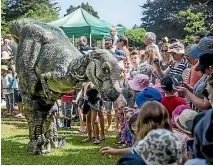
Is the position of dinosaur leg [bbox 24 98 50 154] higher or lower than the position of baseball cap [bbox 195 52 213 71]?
lower

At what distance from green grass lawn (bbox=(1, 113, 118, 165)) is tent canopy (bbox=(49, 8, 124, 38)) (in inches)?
362

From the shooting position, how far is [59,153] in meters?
7.32

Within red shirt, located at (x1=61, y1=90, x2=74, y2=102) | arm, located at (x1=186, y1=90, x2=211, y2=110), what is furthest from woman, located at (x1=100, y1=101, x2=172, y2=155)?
red shirt, located at (x1=61, y1=90, x2=74, y2=102)

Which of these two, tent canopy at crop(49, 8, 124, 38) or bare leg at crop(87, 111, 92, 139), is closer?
bare leg at crop(87, 111, 92, 139)

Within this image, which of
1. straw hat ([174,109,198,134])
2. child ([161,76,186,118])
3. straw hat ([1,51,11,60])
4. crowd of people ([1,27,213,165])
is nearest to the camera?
crowd of people ([1,27,213,165])

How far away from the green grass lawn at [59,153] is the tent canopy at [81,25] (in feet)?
30.2

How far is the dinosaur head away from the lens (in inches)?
240

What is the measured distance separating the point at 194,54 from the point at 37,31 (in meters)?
3.29

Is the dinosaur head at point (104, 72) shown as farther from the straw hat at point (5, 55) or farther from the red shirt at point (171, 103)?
the straw hat at point (5, 55)

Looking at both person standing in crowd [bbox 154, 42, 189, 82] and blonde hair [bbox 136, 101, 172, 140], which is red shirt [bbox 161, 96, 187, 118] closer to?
blonde hair [bbox 136, 101, 172, 140]

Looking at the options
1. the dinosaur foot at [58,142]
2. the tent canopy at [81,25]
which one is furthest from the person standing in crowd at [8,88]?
the tent canopy at [81,25]

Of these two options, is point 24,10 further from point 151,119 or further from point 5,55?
point 151,119

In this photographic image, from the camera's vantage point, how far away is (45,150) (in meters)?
7.24

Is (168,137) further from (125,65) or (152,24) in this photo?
(152,24)
